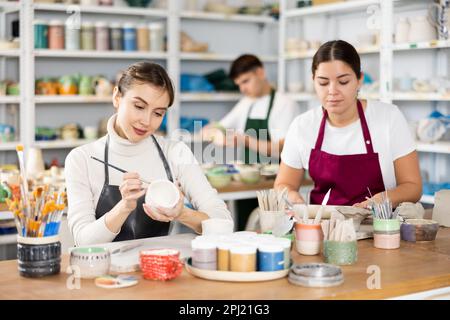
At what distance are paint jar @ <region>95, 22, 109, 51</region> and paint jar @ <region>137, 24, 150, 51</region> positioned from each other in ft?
0.94

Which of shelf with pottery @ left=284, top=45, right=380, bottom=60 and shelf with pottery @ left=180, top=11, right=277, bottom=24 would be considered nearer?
shelf with pottery @ left=284, top=45, right=380, bottom=60

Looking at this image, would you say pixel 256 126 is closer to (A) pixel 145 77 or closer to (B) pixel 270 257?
(A) pixel 145 77

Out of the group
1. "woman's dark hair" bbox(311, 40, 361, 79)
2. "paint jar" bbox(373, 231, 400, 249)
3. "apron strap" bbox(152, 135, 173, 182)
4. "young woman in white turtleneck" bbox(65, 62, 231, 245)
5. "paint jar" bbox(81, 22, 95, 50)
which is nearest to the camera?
"paint jar" bbox(373, 231, 400, 249)

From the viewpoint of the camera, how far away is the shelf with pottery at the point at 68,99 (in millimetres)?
5770

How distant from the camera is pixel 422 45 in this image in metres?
5.20

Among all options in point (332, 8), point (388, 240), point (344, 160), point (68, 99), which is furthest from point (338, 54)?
point (68, 99)

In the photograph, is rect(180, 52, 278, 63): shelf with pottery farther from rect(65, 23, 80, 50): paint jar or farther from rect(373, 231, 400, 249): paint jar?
rect(373, 231, 400, 249): paint jar

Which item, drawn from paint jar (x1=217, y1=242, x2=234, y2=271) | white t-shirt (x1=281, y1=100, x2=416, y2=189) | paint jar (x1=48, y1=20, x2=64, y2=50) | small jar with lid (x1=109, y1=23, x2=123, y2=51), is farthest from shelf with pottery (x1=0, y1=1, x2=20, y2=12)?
paint jar (x1=217, y1=242, x2=234, y2=271)

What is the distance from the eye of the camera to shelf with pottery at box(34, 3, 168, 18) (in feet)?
18.9

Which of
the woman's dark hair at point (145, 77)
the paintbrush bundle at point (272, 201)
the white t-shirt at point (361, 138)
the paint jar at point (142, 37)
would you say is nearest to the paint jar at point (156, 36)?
the paint jar at point (142, 37)

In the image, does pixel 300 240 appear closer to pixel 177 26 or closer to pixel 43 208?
pixel 43 208

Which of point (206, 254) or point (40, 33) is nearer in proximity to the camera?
point (206, 254)

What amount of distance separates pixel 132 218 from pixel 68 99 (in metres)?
3.21

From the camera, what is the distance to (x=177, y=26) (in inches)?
251
